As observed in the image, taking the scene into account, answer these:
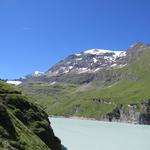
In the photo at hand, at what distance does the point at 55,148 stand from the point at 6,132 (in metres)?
24.5

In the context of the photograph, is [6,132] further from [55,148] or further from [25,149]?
[55,148]

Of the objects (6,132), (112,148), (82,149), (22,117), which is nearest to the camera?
(6,132)

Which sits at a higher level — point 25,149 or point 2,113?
point 2,113

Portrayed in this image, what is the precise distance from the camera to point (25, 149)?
125ft

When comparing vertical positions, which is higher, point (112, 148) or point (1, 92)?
point (1, 92)

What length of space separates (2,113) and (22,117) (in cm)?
2053

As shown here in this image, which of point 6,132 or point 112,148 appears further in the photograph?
point 112,148

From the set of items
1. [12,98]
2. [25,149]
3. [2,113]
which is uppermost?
[12,98]

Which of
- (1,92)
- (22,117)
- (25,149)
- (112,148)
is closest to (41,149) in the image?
(25,149)

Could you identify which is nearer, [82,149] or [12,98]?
[12,98]

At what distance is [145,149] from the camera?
367 feet

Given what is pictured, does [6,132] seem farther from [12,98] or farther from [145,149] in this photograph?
[145,149]

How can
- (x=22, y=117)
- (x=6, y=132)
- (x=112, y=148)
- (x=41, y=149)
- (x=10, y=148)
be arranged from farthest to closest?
(x=112, y=148), (x=22, y=117), (x=41, y=149), (x=6, y=132), (x=10, y=148)

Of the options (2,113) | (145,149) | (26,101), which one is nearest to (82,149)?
(145,149)
